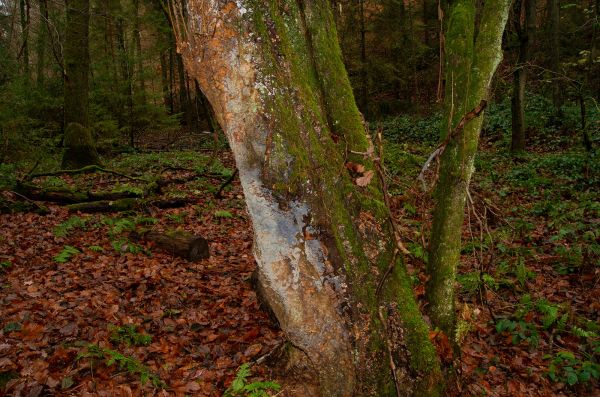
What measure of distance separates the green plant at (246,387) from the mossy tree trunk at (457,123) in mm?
1499

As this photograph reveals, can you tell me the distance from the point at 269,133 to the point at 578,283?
16.9ft

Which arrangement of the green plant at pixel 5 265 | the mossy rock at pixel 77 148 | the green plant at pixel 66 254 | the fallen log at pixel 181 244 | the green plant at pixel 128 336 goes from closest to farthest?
1. the green plant at pixel 128 336
2. the green plant at pixel 5 265
3. the green plant at pixel 66 254
4. the fallen log at pixel 181 244
5. the mossy rock at pixel 77 148

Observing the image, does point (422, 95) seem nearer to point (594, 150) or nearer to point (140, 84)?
point (594, 150)

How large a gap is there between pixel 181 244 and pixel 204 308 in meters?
1.55

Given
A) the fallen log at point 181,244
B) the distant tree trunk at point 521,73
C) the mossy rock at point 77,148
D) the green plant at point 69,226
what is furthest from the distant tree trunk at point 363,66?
the green plant at point 69,226

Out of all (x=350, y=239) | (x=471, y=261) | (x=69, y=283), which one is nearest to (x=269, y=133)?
(x=350, y=239)

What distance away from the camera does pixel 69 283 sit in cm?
476

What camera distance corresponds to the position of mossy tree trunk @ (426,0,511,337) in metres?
3.25

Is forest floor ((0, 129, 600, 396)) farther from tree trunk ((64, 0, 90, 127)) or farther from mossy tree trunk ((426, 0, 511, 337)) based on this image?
tree trunk ((64, 0, 90, 127))

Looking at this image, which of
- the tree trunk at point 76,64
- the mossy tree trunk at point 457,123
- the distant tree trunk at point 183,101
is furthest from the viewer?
the distant tree trunk at point 183,101

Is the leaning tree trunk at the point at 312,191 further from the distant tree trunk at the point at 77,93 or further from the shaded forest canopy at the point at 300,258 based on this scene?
the distant tree trunk at the point at 77,93

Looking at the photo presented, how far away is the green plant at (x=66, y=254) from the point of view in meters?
5.26

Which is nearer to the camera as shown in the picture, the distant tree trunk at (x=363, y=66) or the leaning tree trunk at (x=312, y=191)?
the leaning tree trunk at (x=312, y=191)

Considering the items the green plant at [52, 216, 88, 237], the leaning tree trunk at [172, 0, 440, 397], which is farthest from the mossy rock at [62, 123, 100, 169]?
the leaning tree trunk at [172, 0, 440, 397]
